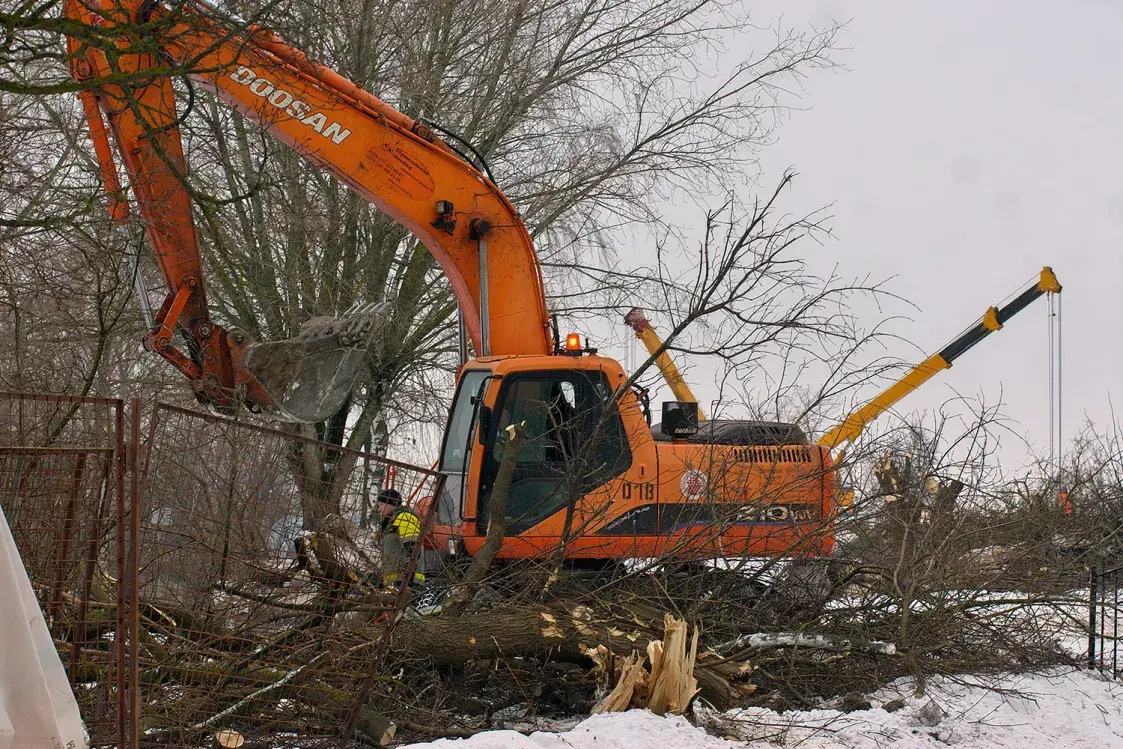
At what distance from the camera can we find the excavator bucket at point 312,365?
27.2 feet

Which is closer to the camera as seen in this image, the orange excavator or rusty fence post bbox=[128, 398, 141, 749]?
rusty fence post bbox=[128, 398, 141, 749]

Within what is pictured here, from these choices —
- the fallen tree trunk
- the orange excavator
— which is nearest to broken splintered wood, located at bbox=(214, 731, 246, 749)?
the fallen tree trunk

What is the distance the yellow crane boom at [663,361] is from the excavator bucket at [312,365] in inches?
81.3

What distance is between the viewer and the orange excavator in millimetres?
7551

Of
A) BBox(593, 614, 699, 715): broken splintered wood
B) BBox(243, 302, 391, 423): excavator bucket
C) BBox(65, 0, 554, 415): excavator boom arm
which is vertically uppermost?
BBox(65, 0, 554, 415): excavator boom arm

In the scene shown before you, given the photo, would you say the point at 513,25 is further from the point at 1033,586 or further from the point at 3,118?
the point at 1033,586

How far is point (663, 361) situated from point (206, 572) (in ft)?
16.3

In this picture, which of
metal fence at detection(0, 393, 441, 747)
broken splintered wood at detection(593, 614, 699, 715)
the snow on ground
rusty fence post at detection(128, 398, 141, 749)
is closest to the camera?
rusty fence post at detection(128, 398, 141, 749)

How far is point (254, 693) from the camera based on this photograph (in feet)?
16.4

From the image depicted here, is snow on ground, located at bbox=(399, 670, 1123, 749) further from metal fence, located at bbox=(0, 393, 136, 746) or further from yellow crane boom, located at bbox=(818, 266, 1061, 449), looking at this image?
yellow crane boom, located at bbox=(818, 266, 1061, 449)

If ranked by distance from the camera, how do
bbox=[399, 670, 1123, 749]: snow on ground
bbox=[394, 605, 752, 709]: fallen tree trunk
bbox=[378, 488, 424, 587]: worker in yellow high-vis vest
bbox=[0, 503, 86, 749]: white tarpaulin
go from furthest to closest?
1. bbox=[394, 605, 752, 709]: fallen tree trunk
2. bbox=[399, 670, 1123, 749]: snow on ground
3. bbox=[378, 488, 424, 587]: worker in yellow high-vis vest
4. bbox=[0, 503, 86, 749]: white tarpaulin

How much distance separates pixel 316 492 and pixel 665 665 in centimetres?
214

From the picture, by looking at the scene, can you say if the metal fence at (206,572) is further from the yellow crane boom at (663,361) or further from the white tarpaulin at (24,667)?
the yellow crane boom at (663,361)

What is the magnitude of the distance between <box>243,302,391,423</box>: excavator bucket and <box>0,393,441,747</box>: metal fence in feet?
9.10
